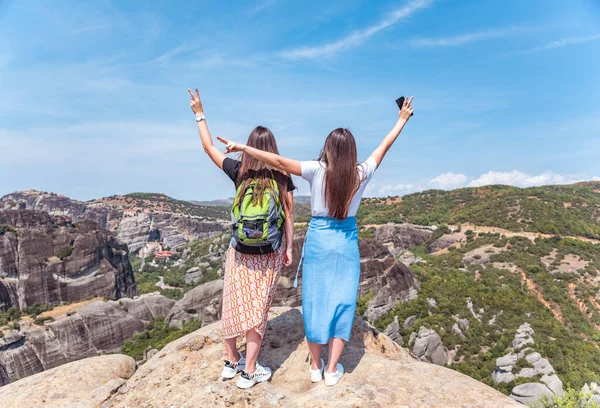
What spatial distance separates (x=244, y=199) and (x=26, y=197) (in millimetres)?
190477

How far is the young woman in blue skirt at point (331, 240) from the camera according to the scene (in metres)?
3.43

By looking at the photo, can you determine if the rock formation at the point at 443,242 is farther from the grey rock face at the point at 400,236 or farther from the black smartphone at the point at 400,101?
the black smartphone at the point at 400,101

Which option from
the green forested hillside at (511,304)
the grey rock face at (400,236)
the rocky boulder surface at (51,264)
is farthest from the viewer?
the grey rock face at (400,236)

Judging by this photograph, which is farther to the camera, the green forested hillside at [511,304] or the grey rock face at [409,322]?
the grey rock face at [409,322]

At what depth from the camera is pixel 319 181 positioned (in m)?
3.50

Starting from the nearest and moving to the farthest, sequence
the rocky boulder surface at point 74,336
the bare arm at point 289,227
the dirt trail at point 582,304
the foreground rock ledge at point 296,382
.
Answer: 1. the foreground rock ledge at point 296,382
2. the bare arm at point 289,227
3. the dirt trail at point 582,304
4. the rocky boulder surface at point 74,336

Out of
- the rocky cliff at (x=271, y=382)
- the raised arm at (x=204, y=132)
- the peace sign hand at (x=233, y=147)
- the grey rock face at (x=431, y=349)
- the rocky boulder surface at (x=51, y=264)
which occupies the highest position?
the raised arm at (x=204, y=132)

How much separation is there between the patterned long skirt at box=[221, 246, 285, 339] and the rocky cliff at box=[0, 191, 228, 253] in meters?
125

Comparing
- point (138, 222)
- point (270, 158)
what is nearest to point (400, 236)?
point (270, 158)

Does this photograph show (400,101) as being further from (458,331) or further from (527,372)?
(458,331)

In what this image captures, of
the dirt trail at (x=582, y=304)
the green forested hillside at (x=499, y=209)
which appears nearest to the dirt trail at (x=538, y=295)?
the dirt trail at (x=582, y=304)

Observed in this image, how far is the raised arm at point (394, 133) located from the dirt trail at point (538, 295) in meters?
33.5

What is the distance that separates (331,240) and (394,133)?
4.68 feet

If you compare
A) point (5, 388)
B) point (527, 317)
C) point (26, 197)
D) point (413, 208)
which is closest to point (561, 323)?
point (527, 317)
